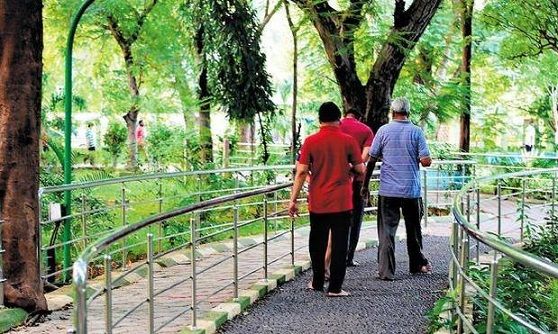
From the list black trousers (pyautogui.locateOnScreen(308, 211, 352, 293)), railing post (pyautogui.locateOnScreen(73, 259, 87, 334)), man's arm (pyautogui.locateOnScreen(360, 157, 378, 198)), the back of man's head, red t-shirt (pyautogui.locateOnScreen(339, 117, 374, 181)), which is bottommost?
black trousers (pyautogui.locateOnScreen(308, 211, 352, 293))

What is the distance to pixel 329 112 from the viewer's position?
752cm

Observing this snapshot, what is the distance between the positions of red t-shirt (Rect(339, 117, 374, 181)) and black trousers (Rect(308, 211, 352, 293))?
129cm

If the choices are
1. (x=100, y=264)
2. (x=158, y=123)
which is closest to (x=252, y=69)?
(x=100, y=264)

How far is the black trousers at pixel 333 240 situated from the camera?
7598 millimetres

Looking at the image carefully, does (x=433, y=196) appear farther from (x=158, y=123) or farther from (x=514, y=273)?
(x=514, y=273)

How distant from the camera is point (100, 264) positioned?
10.8m

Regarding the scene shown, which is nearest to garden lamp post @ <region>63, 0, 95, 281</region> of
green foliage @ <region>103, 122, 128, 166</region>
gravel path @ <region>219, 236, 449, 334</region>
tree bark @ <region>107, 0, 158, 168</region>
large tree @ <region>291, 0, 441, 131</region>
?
gravel path @ <region>219, 236, 449, 334</region>

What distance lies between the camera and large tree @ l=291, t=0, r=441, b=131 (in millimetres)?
15727

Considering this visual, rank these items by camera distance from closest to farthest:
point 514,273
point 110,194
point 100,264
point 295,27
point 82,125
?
point 514,273
point 100,264
point 110,194
point 295,27
point 82,125

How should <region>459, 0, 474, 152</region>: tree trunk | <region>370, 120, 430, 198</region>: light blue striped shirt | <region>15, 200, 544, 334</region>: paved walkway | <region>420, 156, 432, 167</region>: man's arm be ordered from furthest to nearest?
<region>459, 0, 474, 152</region>: tree trunk, <region>370, 120, 430, 198</region>: light blue striped shirt, <region>420, 156, 432, 167</region>: man's arm, <region>15, 200, 544, 334</region>: paved walkway

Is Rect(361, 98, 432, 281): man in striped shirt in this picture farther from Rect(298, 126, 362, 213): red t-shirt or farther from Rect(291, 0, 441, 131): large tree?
Rect(291, 0, 441, 131): large tree

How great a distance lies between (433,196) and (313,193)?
519 inches

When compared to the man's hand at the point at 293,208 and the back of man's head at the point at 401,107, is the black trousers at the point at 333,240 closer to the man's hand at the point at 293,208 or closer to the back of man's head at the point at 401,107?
the man's hand at the point at 293,208

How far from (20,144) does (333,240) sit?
3037 millimetres
